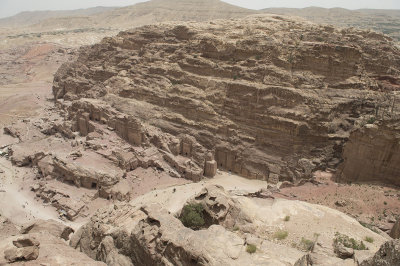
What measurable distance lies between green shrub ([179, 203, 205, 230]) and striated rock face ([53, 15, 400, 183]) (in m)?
11.9

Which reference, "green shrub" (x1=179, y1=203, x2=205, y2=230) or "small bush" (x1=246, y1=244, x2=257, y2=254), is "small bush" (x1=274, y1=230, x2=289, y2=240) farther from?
"green shrub" (x1=179, y1=203, x2=205, y2=230)

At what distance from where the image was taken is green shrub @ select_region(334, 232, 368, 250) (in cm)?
1154

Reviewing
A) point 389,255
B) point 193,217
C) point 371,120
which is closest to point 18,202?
point 193,217

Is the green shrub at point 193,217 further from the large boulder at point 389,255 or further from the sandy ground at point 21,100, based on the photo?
the sandy ground at point 21,100

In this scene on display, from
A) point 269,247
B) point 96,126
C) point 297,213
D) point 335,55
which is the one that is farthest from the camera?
point 96,126

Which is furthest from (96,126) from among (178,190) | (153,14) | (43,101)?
(153,14)

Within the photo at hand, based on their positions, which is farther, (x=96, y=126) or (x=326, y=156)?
(x=96, y=126)

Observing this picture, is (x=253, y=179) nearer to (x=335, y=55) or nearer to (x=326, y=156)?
(x=326, y=156)

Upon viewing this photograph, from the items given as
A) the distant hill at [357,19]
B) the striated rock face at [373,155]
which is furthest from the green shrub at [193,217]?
the distant hill at [357,19]

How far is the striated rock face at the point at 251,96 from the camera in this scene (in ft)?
80.5

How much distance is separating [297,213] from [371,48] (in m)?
18.8

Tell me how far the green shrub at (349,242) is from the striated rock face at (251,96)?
10932 millimetres

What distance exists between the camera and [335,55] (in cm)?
2541

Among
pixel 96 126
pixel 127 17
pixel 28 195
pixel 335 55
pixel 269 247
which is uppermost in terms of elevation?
pixel 127 17
